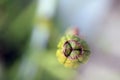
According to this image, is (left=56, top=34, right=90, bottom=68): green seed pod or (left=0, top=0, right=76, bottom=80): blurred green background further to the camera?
(left=0, top=0, right=76, bottom=80): blurred green background

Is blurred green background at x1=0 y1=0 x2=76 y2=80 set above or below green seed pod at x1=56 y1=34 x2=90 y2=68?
above

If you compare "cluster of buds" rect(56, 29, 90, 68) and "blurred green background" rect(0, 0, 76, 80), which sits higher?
"blurred green background" rect(0, 0, 76, 80)

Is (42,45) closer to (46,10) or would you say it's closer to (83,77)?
(46,10)

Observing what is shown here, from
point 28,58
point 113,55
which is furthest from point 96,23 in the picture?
point 28,58

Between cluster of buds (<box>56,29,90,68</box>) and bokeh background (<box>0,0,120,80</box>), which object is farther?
bokeh background (<box>0,0,120,80</box>)

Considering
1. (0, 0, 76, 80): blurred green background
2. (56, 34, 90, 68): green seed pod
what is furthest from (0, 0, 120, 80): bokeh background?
(56, 34, 90, 68): green seed pod

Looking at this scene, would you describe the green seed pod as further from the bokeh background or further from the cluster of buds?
the bokeh background

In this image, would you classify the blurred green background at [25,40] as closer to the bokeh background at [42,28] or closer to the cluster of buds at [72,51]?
the bokeh background at [42,28]

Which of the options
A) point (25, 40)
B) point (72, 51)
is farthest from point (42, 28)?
point (72, 51)
